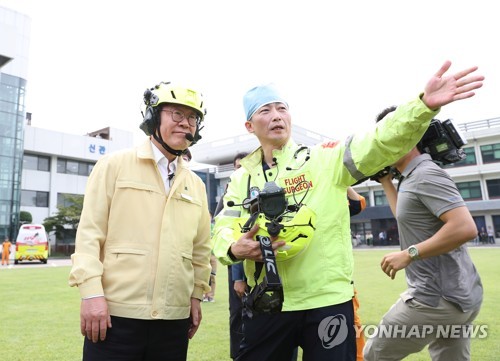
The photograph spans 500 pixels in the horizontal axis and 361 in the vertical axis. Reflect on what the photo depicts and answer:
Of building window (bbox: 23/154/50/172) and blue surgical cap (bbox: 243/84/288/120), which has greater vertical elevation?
building window (bbox: 23/154/50/172)

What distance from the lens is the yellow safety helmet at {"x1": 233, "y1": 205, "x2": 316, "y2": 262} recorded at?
2205mm

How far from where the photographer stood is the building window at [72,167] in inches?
1699

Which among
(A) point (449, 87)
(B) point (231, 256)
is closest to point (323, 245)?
(B) point (231, 256)

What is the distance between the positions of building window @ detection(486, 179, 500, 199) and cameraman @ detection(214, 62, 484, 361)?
155 feet

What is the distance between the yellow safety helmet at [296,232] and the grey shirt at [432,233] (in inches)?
39.5

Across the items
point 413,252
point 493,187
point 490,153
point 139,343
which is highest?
point 490,153

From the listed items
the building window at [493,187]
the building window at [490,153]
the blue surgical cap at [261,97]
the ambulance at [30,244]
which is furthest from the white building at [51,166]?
the building window at [493,187]

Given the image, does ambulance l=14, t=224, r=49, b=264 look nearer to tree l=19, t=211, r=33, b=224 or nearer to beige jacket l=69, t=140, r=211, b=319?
tree l=19, t=211, r=33, b=224

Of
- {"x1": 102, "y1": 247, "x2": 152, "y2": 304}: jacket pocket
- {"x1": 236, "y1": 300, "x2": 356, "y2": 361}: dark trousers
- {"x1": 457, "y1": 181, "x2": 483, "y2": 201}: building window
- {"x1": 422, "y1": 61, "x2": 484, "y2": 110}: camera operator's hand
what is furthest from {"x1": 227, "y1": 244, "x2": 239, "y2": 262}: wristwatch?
{"x1": 457, "y1": 181, "x2": 483, "y2": 201}: building window

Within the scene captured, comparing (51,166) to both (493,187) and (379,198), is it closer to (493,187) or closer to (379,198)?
(379,198)

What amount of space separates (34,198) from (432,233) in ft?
149

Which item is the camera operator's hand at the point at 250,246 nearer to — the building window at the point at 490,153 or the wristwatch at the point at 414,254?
the wristwatch at the point at 414,254

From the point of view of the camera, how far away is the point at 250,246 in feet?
7.36

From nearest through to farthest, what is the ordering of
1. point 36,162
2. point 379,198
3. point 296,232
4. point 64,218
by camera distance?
1. point 296,232
2. point 64,218
3. point 36,162
4. point 379,198
